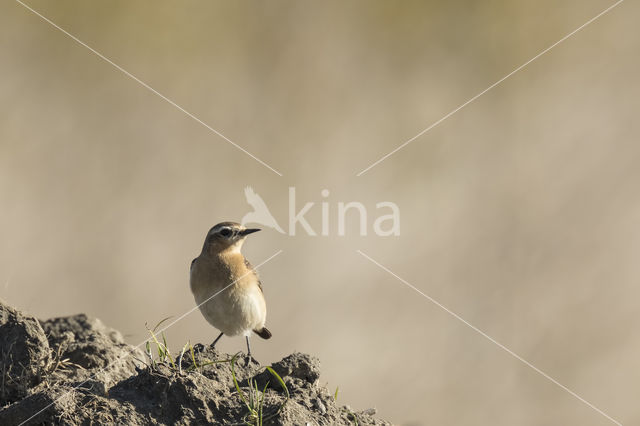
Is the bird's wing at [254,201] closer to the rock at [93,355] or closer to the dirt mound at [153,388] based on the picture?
the rock at [93,355]

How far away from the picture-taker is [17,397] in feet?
17.8

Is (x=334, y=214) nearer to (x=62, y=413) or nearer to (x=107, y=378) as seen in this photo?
(x=107, y=378)

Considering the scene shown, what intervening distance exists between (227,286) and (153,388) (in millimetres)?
2511

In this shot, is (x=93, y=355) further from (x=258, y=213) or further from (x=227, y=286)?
(x=258, y=213)

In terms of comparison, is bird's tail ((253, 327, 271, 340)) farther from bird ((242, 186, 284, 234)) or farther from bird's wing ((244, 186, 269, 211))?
bird's wing ((244, 186, 269, 211))

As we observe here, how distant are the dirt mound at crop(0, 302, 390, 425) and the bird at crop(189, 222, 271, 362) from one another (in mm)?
1254

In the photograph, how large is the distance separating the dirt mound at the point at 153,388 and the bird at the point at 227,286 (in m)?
1.25

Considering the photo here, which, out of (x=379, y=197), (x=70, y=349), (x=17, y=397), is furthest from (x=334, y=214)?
(x=17, y=397)

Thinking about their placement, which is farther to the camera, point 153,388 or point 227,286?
point 227,286

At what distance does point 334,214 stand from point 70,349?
8.42 metres

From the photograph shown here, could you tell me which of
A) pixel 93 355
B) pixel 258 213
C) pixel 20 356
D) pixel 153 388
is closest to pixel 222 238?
pixel 93 355

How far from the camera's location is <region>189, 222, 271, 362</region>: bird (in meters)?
7.37

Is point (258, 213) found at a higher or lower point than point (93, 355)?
higher

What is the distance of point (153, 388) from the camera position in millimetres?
4945
